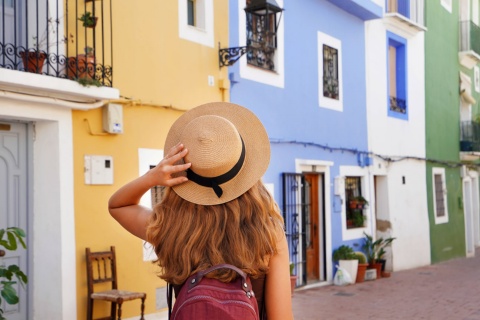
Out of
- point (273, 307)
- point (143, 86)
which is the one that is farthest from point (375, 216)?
point (273, 307)

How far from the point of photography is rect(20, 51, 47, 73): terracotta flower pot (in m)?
7.34

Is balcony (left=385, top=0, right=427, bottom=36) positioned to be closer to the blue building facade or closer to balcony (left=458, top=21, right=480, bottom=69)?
the blue building facade

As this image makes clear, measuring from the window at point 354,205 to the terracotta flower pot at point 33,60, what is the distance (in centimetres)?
862

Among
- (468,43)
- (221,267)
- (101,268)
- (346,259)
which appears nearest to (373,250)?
(346,259)

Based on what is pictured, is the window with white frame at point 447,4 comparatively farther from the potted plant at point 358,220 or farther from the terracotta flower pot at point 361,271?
the terracotta flower pot at point 361,271

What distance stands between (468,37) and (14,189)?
17.2m

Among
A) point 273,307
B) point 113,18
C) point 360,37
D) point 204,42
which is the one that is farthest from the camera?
point 360,37

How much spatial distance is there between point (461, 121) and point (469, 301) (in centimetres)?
1067

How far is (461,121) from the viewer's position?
72.0ft

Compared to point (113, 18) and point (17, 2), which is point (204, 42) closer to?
point (113, 18)

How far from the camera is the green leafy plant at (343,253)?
1374cm

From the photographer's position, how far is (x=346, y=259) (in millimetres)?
13766

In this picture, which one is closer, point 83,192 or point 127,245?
point 83,192

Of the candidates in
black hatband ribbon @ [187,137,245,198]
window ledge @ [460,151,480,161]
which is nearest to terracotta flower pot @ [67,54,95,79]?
black hatband ribbon @ [187,137,245,198]
